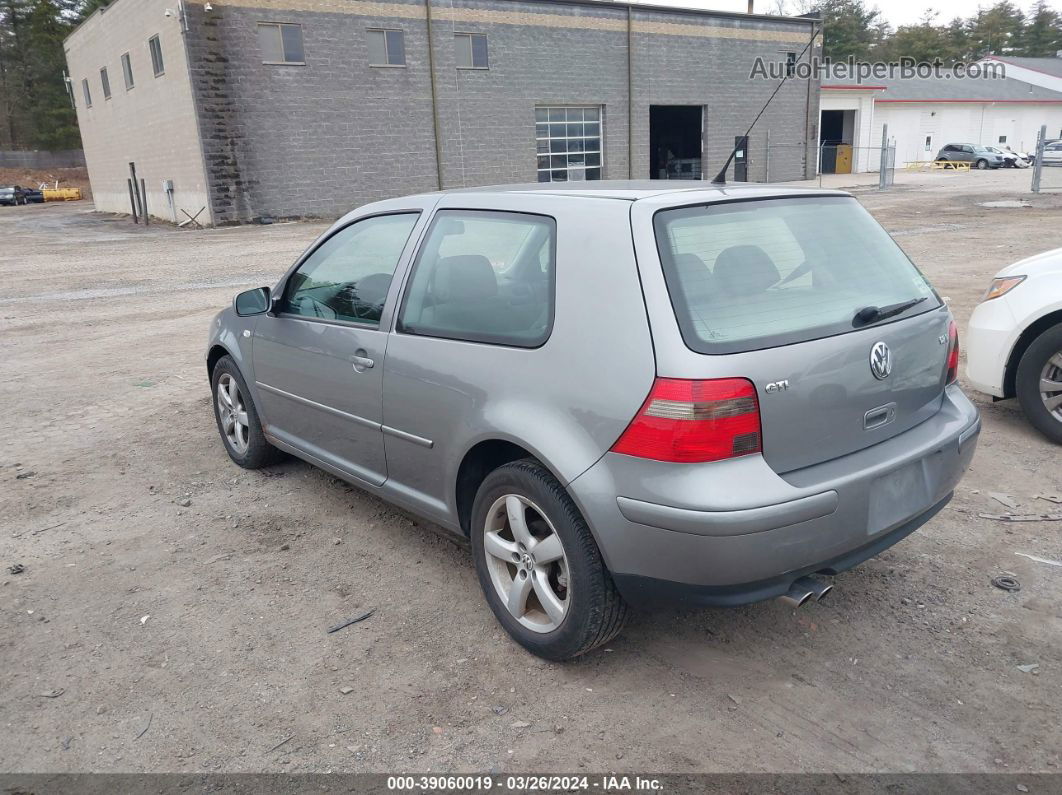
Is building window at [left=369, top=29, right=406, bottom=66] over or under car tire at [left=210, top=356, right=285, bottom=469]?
over

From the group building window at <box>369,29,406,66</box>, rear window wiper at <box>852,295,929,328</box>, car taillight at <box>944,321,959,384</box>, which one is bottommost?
car taillight at <box>944,321,959,384</box>

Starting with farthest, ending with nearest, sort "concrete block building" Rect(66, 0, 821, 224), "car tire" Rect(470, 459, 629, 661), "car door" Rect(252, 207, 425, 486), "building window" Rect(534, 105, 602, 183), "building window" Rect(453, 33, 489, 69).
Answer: "building window" Rect(534, 105, 602, 183)
"building window" Rect(453, 33, 489, 69)
"concrete block building" Rect(66, 0, 821, 224)
"car door" Rect(252, 207, 425, 486)
"car tire" Rect(470, 459, 629, 661)

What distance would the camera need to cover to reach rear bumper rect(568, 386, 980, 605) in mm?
2469

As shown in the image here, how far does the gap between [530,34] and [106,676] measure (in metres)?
31.0

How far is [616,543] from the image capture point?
2621 millimetres

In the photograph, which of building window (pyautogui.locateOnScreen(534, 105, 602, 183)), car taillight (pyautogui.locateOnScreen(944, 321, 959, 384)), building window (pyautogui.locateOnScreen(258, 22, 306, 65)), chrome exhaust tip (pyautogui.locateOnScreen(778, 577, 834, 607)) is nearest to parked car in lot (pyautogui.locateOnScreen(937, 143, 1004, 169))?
building window (pyautogui.locateOnScreen(534, 105, 602, 183))

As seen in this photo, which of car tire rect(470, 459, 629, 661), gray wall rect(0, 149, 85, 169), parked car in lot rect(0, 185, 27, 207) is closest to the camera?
car tire rect(470, 459, 629, 661)

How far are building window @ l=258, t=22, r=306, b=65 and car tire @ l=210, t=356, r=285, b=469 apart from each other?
23636 millimetres

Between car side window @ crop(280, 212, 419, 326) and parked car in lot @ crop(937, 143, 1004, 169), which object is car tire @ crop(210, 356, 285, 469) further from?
parked car in lot @ crop(937, 143, 1004, 169)

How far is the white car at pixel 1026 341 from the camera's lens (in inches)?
191

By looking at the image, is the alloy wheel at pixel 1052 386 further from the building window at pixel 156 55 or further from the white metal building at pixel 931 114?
the white metal building at pixel 931 114

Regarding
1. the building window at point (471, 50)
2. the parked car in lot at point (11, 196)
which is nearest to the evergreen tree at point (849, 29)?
the building window at point (471, 50)

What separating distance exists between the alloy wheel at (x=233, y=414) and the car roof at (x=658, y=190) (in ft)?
7.41

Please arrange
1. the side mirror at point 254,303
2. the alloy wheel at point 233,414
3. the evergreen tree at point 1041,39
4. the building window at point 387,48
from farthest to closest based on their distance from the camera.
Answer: the evergreen tree at point 1041,39 → the building window at point 387,48 → the alloy wheel at point 233,414 → the side mirror at point 254,303
